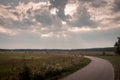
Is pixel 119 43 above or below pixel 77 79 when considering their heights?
above

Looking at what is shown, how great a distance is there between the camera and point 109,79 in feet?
59.0

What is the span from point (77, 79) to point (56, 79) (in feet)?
6.26

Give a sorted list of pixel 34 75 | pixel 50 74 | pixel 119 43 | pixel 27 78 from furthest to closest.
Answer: pixel 119 43 → pixel 50 74 → pixel 34 75 → pixel 27 78

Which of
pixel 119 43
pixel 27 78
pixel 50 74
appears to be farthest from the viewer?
pixel 119 43

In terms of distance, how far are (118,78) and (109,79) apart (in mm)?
1061

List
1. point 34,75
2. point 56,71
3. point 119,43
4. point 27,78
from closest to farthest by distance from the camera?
1. point 27,78
2. point 34,75
3. point 56,71
4. point 119,43

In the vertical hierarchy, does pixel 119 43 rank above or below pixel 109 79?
above

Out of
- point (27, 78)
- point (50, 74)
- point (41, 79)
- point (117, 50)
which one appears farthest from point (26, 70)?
point (117, 50)

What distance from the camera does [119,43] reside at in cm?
8750

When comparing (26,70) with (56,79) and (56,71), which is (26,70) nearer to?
(56,79)

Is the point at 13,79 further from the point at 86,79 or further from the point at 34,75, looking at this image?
the point at 86,79

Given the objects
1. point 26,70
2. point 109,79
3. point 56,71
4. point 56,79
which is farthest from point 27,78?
point 109,79

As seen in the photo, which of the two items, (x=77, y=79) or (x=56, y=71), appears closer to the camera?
(x=77, y=79)

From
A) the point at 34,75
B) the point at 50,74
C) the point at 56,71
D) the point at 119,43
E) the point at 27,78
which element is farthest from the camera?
the point at 119,43
